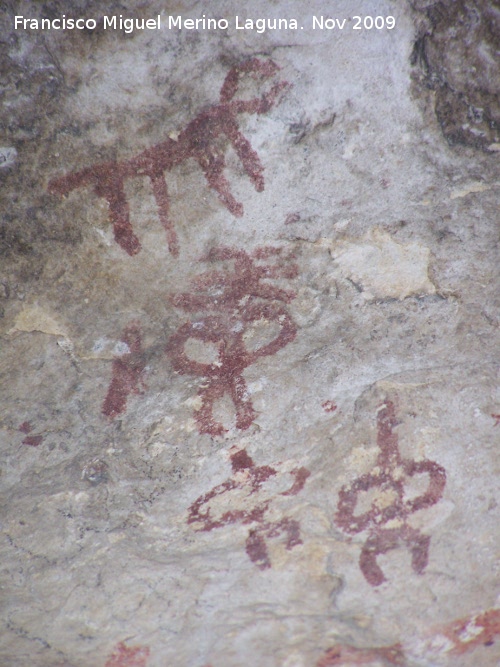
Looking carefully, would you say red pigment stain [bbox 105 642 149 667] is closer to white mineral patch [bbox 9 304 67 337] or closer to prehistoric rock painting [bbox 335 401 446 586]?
prehistoric rock painting [bbox 335 401 446 586]

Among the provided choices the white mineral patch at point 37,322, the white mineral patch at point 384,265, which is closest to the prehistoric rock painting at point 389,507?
the white mineral patch at point 384,265

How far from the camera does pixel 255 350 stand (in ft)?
4.37

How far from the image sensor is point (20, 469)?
50.8 inches

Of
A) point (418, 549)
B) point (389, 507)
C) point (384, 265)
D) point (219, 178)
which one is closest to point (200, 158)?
point (219, 178)

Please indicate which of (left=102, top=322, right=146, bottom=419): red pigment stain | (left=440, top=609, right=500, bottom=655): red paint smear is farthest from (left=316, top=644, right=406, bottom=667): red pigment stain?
(left=102, top=322, right=146, bottom=419): red pigment stain

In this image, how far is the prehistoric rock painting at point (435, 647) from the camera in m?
1.25

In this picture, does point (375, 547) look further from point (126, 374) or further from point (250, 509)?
point (126, 374)

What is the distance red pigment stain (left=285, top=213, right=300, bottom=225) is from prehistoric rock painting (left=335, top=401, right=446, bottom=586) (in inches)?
20.6

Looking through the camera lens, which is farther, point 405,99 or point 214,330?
point 214,330

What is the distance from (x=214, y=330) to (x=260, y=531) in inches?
19.1

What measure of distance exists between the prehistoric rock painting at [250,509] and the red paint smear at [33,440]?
1.29 ft

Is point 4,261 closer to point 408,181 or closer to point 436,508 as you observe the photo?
point 408,181

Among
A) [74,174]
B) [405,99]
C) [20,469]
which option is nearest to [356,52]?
[405,99]

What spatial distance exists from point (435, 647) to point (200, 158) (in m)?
1.24
